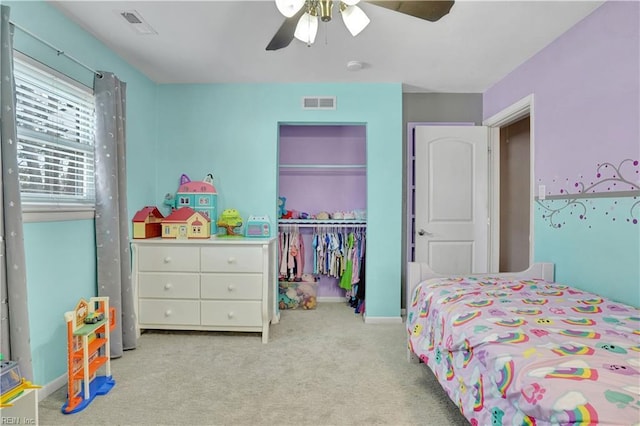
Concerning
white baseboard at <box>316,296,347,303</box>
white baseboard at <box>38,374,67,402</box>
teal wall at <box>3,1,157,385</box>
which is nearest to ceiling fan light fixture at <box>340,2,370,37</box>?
teal wall at <box>3,1,157,385</box>

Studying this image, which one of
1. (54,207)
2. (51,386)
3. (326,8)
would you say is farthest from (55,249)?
(326,8)

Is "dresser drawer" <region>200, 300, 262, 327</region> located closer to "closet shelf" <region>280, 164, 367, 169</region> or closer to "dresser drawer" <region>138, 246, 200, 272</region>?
"dresser drawer" <region>138, 246, 200, 272</region>

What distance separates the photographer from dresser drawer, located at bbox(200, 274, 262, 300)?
2.92 metres

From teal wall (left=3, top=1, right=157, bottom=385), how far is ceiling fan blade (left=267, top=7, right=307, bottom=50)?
137cm

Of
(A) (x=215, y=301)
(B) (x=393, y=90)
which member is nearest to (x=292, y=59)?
(B) (x=393, y=90)

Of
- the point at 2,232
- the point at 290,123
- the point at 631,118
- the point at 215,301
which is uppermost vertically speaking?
the point at 290,123

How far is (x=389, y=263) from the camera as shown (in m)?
3.44

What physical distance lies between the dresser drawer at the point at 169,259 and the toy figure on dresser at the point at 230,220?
1.61ft

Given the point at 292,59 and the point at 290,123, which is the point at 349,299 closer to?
the point at 290,123

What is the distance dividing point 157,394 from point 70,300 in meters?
0.87

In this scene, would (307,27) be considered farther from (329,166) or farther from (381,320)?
(381,320)

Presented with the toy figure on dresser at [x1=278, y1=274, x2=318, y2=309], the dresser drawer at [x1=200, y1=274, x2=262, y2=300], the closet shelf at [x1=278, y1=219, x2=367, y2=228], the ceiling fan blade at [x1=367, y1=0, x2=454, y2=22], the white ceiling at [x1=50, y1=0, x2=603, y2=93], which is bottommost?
the toy figure on dresser at [x1=278, y1=274, x2=318, y2=309]

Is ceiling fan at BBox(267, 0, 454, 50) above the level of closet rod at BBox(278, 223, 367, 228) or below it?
above

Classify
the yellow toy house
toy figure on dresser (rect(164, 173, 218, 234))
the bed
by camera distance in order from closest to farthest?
1. the bed
2. the yellow toy house
3. toy figure on dresser (rect(164, 173, 218, 234))
